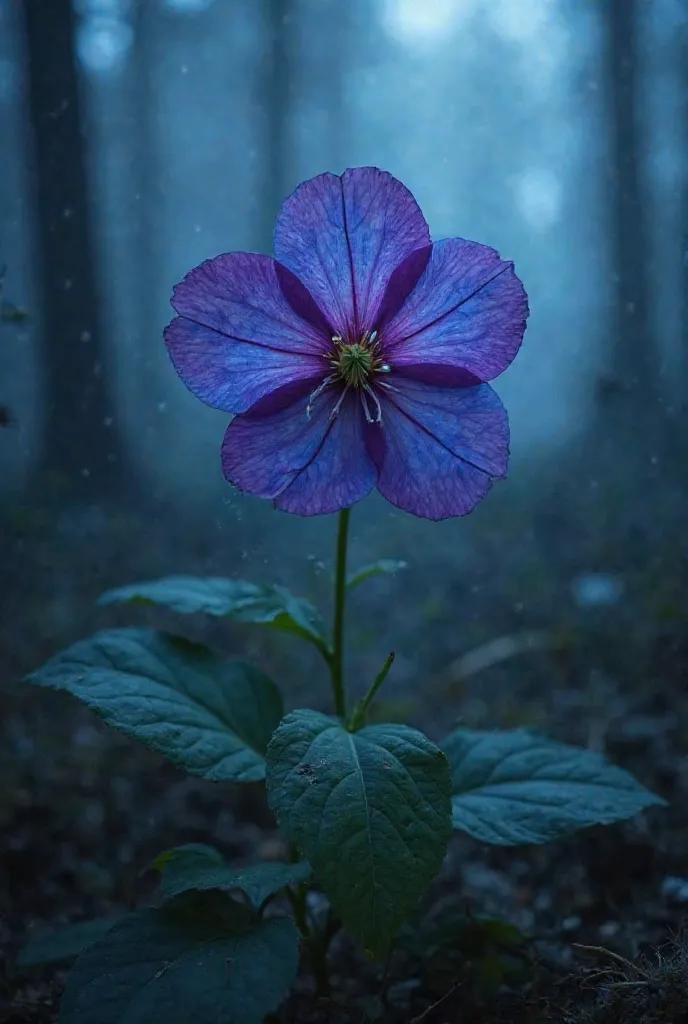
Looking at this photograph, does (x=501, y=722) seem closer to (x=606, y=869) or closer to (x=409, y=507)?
(x=606, y=869)

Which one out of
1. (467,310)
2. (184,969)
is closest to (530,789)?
(184,969)

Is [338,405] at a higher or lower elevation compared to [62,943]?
higher

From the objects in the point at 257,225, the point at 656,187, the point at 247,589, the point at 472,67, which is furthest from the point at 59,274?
the point at 656,187

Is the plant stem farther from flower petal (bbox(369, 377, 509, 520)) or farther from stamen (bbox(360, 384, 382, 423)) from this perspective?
stamen (bbox(360, 384, 382, 423))

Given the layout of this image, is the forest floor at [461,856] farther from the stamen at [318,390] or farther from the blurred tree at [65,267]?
the stamen at [318,390]

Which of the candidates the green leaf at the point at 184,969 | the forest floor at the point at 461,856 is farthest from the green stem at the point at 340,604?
the forest floor at the point at 461,856

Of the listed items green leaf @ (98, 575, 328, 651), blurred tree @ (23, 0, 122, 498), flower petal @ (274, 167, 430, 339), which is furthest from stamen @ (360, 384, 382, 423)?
blurred tree @ (23, 0, 122, 498)

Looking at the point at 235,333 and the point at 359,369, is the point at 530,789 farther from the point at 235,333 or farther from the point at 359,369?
the point at 235,333
